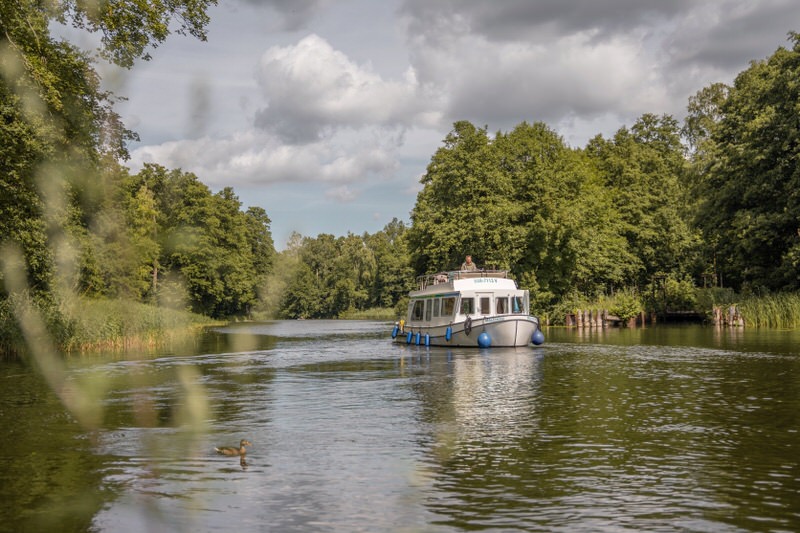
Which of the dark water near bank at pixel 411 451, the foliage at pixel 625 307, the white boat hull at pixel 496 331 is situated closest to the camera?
the dark water near bank at pixel 411 451

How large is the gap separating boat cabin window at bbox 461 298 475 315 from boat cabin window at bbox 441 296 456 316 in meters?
0.63

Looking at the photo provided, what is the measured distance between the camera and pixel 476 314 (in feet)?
145

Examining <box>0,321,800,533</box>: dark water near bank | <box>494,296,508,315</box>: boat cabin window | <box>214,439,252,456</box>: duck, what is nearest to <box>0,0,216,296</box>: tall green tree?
<box>0,321,800,533</box>: dark water near bank

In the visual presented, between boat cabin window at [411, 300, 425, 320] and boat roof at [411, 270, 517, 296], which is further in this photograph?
boat cabin window at [411, 300, 425, 320]

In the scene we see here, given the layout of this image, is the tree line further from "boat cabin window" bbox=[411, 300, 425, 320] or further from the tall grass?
"boat cabin window" bbox=[411, 300, 425, 320]

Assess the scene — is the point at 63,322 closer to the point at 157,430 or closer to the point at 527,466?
the point at 157,430

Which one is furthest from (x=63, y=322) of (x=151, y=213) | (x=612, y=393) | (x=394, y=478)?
(x=151, y=213)

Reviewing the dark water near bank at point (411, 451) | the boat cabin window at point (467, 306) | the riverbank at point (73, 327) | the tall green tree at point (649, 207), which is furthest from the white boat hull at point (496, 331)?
the tall green tree at point (649, 207)

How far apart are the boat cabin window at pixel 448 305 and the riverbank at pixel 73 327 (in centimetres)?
1853

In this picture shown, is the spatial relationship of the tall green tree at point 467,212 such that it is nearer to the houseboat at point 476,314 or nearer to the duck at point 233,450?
the houseboat at point 476,314

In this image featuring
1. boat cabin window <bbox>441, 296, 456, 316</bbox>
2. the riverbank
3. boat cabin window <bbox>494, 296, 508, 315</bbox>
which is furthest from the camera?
boat cabin window <bbox>441, 296, 456, 316</bbox>

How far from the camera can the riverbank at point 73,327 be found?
39.2 metres

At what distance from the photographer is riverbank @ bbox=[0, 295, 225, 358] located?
129ft

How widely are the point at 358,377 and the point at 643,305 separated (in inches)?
2068
